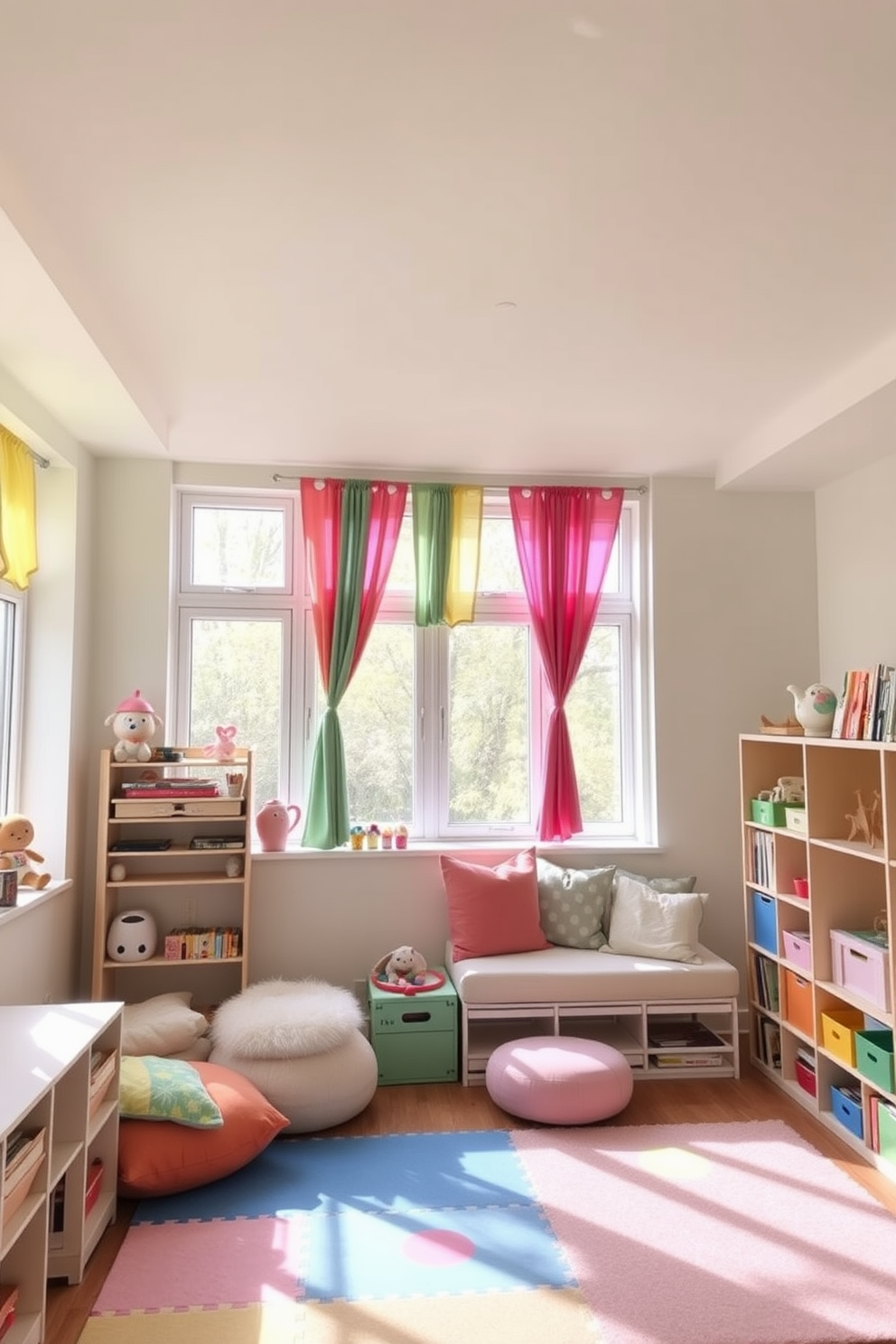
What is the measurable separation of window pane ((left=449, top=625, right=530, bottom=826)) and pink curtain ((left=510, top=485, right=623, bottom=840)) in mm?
175

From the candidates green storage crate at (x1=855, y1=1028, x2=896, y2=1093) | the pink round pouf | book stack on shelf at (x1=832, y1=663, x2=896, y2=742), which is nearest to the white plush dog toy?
the pink round pouf

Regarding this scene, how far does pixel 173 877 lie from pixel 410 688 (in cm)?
143

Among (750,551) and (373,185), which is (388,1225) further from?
(750,551)

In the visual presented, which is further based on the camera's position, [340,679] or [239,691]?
[239,691]

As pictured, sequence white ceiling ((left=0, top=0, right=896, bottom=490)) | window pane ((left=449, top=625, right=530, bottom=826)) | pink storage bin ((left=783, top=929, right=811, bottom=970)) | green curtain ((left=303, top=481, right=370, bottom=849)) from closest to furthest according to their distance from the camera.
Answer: white ceiling ((left=0, top=0, right=896, bottom=490)) → pink storage bin ((left=783, top=929, right=811, bottom=970)) → green curtain ((left=303, top=481, right=370, bottom=849)) → window pane ((left=449, top=625, right=530, bottom=826))

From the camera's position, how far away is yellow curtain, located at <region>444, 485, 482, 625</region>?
4.23 m

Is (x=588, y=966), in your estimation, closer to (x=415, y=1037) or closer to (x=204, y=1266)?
(x=415, y=1037)

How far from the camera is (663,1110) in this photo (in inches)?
130

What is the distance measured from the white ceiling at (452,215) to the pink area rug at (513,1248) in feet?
8.79

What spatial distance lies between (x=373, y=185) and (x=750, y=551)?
2.90m

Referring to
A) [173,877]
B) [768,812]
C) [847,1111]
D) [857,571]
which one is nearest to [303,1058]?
[173,877]

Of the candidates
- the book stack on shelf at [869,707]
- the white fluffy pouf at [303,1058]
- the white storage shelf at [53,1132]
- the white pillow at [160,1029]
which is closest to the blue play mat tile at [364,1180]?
the white fluffy pouf at [303,1058]

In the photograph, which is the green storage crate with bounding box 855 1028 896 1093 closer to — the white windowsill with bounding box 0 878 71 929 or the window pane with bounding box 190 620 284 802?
the window pane with bounding box 190 620 284 802

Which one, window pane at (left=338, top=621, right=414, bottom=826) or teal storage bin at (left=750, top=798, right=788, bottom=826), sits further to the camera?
window pane at (left=338, top=621, right=414, bottom=826)
